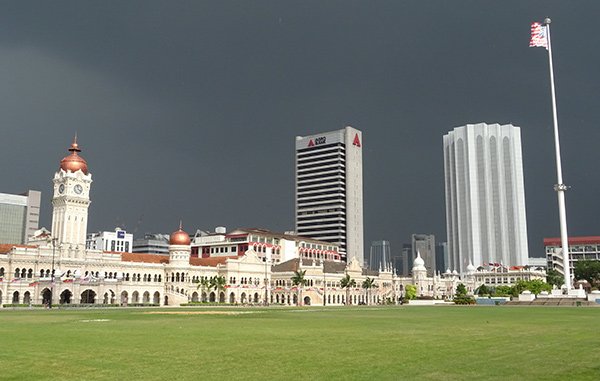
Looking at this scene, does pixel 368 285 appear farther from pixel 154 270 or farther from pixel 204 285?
pixel 154 270

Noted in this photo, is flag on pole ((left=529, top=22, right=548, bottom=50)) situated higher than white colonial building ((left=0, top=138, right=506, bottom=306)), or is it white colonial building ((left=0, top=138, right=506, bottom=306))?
flag on pole ((left=529, top=22, right=548, bottom=50))

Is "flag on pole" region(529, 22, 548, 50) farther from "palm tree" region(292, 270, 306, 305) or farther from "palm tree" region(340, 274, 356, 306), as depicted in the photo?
"palm tree" region(340, 274, 356, 306)

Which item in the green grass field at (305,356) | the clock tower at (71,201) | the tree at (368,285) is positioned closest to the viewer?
the green grass field at (305,356)

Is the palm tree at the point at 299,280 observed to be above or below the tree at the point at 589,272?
below

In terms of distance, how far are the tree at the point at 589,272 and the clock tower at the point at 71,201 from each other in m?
132

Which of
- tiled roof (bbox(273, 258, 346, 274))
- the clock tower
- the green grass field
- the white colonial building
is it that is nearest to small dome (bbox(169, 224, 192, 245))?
the white colonial building

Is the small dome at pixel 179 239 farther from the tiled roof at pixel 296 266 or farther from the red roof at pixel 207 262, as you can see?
the tiled roof at pixel 296 266

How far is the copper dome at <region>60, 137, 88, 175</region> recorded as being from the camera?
120281 mm

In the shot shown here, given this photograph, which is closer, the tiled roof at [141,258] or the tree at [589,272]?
the tiled roof at [141,258]

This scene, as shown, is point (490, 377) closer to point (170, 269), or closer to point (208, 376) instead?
point (208, 376)

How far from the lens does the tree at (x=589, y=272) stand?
552 ft

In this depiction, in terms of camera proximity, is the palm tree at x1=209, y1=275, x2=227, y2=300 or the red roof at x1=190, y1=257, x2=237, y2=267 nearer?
the palm tree at x1=209, y1=275, x2=227, y2=300

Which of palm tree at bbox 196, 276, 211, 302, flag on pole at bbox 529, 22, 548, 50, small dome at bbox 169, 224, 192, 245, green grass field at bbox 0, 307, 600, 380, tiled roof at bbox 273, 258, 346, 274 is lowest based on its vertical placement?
green grass field at bbox 0, 307, 600, 380

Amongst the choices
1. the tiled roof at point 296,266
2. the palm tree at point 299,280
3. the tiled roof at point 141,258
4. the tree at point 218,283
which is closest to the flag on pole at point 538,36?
the palm tree at point 299,280
